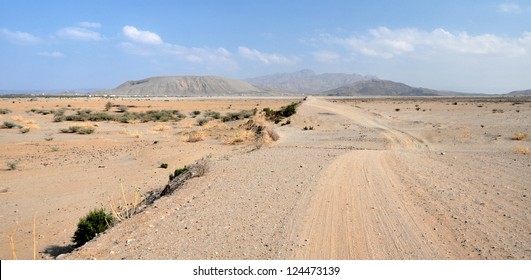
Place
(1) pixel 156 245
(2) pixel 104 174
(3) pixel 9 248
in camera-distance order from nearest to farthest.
Answer: (1) pixel 156 245 → (3) pixel 9 248 → (2) pixel 104 174

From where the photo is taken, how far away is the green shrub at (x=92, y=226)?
8.41m

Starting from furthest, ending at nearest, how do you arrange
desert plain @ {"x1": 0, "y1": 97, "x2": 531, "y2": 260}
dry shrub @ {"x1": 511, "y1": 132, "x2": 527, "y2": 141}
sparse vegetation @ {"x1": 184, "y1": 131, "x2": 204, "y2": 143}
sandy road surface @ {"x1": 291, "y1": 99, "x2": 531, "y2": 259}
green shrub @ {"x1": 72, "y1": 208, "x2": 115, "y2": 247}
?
sparse vegetation @ {"x1": 184, "y1": 131, "x2": 204, "y2": 143} < dry shrub @ {"x1": 511, "y1": 132, "x2": 527, "y2": 141} < green shrub @ {"x1": 72, "y1": 208, "x2": 115, "y2": 247} < desert plain @ {"x1": 0, "y1": 97, "x2": 531, "y2": 260} < sandy road surface @ {"x1": 291, "y1": 99, "x2": 531, "y2": 259}

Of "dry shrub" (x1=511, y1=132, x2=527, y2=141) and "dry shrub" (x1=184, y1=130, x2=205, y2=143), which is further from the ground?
"dry shrub" (x1=511, y1=132, x2=527, y2=141)

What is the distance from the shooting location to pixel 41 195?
13.3 m

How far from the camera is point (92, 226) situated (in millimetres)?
8500

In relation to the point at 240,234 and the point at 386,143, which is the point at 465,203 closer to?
the point at 240,234

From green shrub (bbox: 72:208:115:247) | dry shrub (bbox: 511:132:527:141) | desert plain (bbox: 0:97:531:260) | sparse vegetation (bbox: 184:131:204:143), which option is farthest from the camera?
sparse vegetation (bbox: 184:131:204:143)

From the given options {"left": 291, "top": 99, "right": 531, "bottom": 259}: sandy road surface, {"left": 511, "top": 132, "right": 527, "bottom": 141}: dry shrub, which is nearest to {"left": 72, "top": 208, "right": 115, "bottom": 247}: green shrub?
{"left": 291, "top": 99, "right": 531, "bottom": 259}: sandy road surface

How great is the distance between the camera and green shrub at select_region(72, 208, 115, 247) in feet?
27.6

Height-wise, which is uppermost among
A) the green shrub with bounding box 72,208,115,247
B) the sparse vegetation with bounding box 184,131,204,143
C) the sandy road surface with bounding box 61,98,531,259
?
the sandy road surface with bounding box 61,98,531,259

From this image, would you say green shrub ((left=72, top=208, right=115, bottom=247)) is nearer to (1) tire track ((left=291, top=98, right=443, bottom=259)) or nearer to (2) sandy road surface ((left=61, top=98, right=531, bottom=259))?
(2) sandy road surface ((left=61, top=98, right=531, bottom=259))
